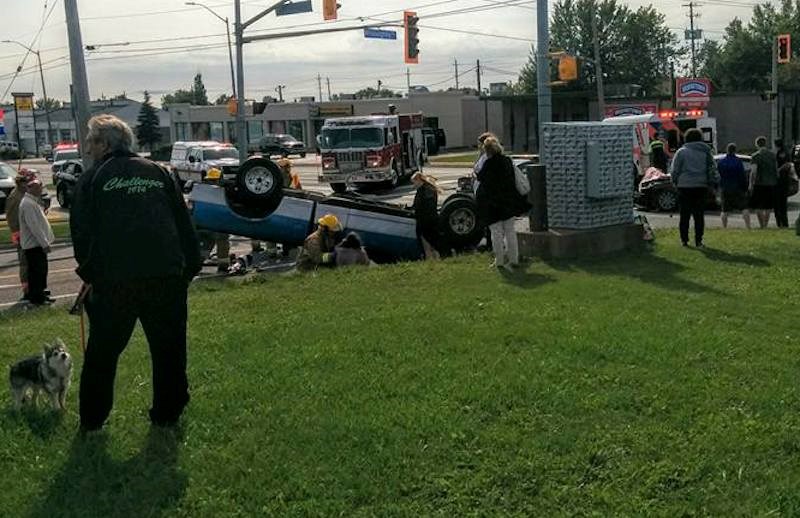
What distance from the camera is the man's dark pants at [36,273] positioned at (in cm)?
1123

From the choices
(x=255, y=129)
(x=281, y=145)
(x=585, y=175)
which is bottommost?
(x=585, y=175)

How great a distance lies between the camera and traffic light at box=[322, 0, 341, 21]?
85.5 ft

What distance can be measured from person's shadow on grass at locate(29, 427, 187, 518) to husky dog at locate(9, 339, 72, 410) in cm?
56

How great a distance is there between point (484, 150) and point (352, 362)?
5.49 metres

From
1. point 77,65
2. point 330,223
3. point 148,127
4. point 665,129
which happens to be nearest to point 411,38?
point 665,129

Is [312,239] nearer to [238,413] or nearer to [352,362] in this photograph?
[352,362]

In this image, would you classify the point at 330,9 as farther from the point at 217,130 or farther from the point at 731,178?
the point at 217,130

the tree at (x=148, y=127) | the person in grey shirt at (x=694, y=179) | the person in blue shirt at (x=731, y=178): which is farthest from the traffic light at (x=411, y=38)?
the tree at (x=148, y=127)

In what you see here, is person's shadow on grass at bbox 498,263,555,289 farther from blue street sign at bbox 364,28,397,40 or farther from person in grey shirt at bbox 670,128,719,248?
blue street sign at bbox 364,28,397,40

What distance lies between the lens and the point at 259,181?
14.4 meters

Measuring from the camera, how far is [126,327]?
465 centimetres

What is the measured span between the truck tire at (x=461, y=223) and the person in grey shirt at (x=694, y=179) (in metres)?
3.14

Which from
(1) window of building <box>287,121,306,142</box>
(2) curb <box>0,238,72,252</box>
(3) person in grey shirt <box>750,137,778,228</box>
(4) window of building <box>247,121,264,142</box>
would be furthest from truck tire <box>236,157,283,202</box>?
(4) window of building <box>247,121,264,142</box>

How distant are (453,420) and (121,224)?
198cm
